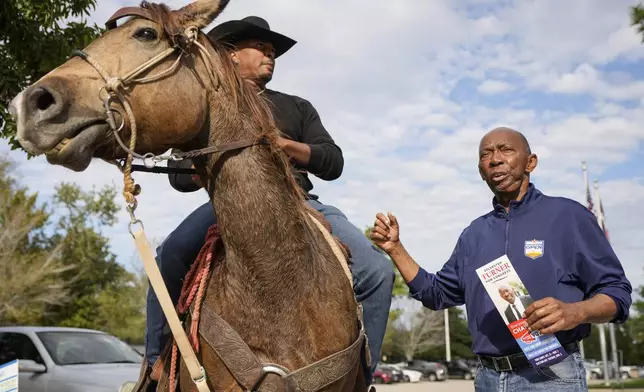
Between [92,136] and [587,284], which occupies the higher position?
[92,136]

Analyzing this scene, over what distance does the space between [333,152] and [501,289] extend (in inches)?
48.0

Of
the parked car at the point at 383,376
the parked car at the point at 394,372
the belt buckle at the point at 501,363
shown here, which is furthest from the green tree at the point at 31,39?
the parked car at the point at 394,372

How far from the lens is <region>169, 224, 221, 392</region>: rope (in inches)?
118

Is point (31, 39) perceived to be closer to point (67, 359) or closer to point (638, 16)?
point (67, 359)

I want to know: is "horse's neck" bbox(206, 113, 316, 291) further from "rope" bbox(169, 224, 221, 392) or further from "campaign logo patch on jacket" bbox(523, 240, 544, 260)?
"campaign logo patch on jacket" bbox(523, 240, 544, 260)

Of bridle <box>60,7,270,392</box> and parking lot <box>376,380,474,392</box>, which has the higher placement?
bridle <box>60,7,270,392</box>

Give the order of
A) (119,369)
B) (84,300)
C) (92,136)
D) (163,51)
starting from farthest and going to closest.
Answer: (84,300)
(119,369)
(163,51)
(92,136)

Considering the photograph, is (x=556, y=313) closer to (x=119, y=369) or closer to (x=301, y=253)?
(x=301, y=253)

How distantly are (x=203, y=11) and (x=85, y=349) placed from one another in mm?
7605

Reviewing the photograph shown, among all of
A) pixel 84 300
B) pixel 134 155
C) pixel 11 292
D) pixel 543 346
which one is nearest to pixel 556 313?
pixel 543 346

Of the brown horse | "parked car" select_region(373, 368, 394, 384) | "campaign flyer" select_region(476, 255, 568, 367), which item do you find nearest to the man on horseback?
the brown horse

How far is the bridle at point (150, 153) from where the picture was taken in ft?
8.70

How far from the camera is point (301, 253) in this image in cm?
304

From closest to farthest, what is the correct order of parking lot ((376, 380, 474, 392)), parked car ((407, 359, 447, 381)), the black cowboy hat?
the black cowboy hat
parking lot ((376, 380, 474, 392))
parked car ((407, 359, 447, 381))
